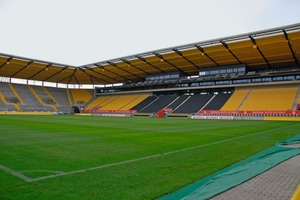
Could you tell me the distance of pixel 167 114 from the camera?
5578 centimetres

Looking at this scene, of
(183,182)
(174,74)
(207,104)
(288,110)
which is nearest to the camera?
(183,182)

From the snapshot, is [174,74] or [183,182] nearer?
[183,182]

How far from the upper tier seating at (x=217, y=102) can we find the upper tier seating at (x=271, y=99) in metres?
5.01

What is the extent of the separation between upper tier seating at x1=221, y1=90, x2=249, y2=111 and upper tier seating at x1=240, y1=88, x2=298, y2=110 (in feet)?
4.17

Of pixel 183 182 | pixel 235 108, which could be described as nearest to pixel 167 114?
pixel 235 108

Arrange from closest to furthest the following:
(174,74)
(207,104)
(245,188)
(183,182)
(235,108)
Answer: (245,188), (183,182), (235,108), (207,104), (174,74)

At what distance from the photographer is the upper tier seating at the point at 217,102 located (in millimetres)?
52356

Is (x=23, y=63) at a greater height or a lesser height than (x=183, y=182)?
greater

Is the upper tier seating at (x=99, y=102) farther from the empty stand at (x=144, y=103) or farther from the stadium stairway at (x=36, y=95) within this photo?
the empty stand at (x=144, y=103)

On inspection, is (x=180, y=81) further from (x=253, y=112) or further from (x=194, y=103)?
(x=253, y=112)

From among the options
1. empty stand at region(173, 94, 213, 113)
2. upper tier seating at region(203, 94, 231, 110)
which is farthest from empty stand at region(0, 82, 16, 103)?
upper tier seating at region(203, 94, 231, 110)

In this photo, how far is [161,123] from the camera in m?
30.5

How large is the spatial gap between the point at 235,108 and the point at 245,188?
4536cm

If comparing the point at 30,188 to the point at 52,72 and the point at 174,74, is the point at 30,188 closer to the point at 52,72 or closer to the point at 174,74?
the point at 174,74
